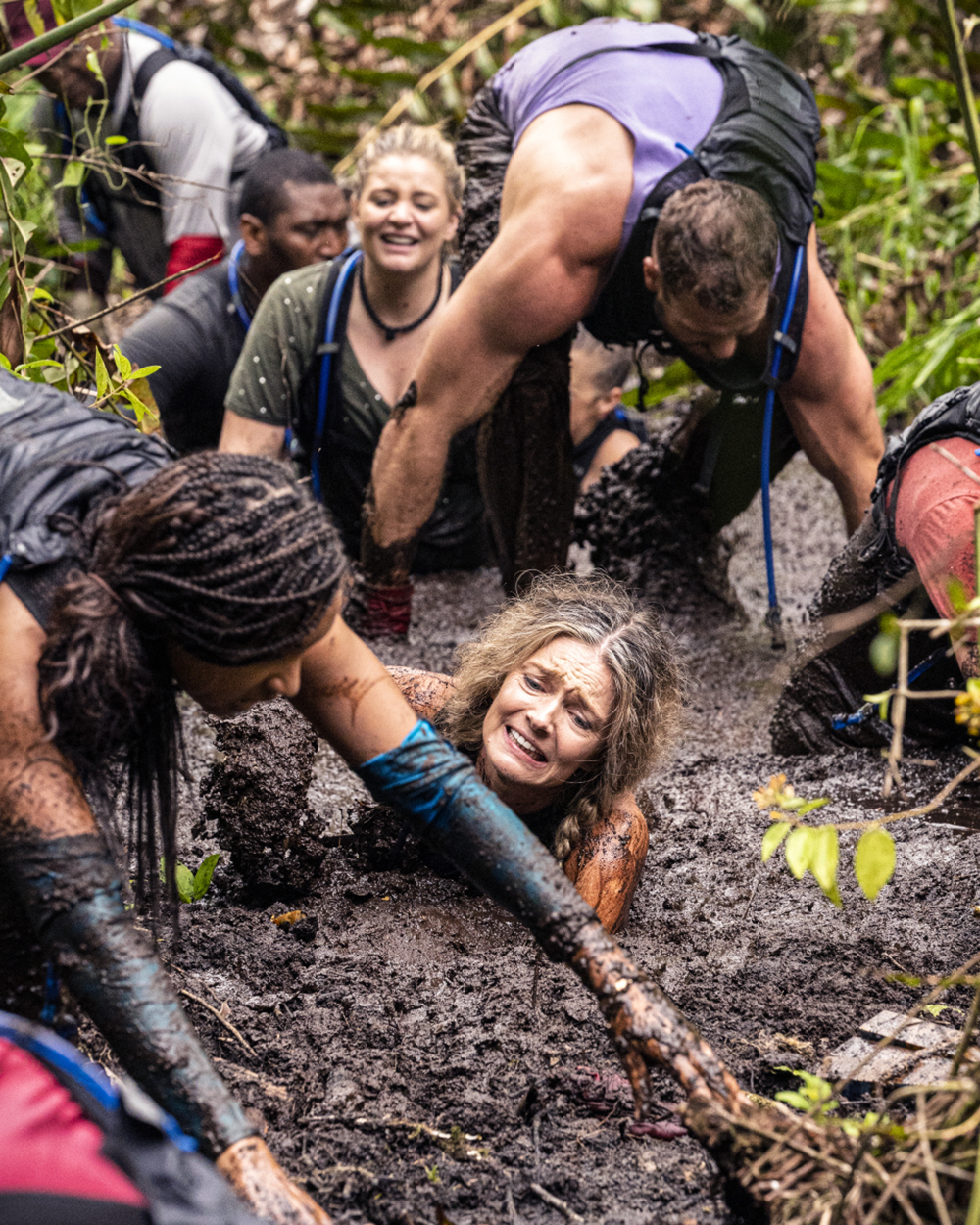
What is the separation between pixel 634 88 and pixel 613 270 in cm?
44

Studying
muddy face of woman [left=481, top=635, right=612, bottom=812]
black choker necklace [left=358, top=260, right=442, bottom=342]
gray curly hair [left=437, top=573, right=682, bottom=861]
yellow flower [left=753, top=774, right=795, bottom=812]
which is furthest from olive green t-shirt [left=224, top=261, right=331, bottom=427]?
yellow flower [left=753, top=774, right=795, bottom=812]

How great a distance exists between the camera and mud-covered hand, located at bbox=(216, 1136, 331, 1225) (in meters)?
1.43

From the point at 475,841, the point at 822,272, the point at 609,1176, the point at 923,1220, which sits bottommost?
the point at 609,1176

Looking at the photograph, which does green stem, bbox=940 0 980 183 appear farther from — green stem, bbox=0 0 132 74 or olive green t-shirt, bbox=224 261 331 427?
olive green t-shirt, bbox=224 261 331 427

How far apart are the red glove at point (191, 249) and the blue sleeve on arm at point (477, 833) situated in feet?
10.4

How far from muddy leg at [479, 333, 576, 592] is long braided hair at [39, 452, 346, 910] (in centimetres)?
199

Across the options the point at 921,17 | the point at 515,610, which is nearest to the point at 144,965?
the point at 515,610

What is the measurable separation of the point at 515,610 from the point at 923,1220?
1.64 m

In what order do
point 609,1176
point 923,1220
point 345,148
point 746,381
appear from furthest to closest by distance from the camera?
point 345,148 < point 746,381 < point 609,1176 < point 923,1220

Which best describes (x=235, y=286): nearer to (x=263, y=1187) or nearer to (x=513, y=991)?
(x=513, y=991)

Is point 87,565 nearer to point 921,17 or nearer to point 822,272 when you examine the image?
point 822,272

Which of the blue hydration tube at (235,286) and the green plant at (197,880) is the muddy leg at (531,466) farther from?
the green plant at (197,880)

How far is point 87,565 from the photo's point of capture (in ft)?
5.10

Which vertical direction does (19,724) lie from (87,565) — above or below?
below
